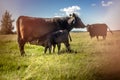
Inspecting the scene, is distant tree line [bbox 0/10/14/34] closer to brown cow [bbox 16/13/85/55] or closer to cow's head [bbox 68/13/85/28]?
brown cow [bbox 16/13/85/55]

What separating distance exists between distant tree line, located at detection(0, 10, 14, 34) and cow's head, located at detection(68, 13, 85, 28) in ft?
1.67

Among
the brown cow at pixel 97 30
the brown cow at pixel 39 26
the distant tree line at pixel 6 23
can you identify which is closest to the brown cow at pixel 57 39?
the brown cow at pixel 39 26

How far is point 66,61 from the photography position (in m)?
11.1

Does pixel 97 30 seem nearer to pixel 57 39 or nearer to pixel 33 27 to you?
pixel 57 39

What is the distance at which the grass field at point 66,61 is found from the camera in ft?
36.5

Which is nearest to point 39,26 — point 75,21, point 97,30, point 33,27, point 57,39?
point 33,27

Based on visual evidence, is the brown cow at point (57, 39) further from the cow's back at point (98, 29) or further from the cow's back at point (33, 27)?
the cow's back at point (98, 29)

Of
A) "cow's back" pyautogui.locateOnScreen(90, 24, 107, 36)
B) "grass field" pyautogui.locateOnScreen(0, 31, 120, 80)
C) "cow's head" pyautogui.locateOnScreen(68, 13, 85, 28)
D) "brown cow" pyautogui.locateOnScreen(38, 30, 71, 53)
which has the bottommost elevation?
"grass field" pyautogui.locateOnScreen(0, 31, 120, 80)

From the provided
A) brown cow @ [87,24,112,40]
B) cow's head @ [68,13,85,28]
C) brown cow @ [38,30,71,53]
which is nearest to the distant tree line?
brown cow @ [38,30,71,53]

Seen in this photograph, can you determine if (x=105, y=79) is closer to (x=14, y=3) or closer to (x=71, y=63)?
(x=71, y=63)

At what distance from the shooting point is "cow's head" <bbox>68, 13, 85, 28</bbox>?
36.3 feet

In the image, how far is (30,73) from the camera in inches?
439

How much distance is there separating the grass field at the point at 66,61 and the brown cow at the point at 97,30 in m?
0.04

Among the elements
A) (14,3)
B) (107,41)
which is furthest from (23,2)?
(107,41)
